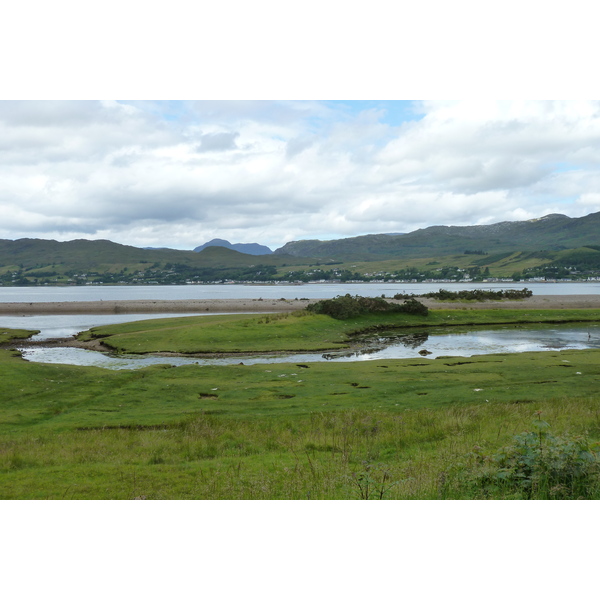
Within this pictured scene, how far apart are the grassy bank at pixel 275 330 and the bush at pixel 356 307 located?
→ 34.4 inches

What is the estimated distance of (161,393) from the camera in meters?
23.9

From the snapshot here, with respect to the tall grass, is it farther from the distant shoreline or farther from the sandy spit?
the sandy spit

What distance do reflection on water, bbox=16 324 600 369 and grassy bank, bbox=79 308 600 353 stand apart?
3.17 m

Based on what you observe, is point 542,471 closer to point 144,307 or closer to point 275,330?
point 275,330

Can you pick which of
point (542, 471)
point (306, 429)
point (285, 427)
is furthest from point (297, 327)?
point (542, 471)

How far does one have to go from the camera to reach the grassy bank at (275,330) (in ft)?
147

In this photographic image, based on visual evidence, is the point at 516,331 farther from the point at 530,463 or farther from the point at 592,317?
the point at 530,463

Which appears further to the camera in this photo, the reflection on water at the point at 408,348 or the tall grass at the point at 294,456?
the reflection on water at the point at 408,348

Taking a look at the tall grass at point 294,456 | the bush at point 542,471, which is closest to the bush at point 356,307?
the tall grass at point 294,456

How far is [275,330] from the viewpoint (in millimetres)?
50125

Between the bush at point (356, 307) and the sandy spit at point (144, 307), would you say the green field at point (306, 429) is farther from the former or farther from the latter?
the sandy spit at point (144, 307)

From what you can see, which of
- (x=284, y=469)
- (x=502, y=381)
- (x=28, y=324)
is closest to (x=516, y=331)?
(x=502, y=381)

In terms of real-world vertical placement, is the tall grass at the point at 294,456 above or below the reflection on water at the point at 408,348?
above

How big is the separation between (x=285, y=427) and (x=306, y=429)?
0.91 meters
